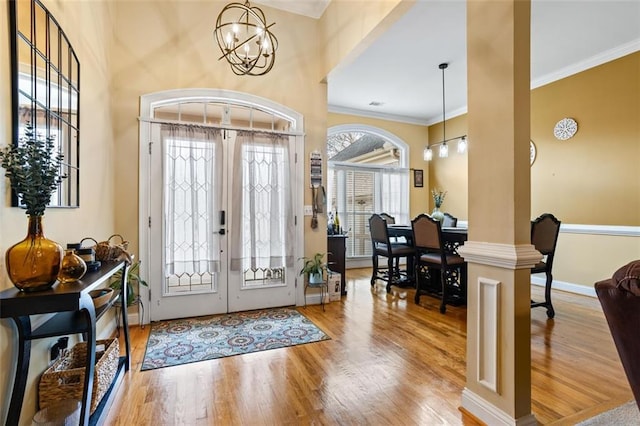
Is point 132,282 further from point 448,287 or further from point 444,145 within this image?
point 444,145

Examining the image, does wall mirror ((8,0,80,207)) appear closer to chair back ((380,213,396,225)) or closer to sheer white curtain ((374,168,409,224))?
chair back ((380,213,396,225))

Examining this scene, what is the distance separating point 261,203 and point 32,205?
2428 mm

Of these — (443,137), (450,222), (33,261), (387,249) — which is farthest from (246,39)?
(443,137)

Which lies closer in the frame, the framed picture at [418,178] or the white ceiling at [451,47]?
the white ceiling at [451,47]

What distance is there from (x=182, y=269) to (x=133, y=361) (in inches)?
43.4

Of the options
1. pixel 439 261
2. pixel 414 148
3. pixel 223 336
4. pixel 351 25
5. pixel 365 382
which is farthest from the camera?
pixel 414 148

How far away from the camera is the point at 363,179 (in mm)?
6793

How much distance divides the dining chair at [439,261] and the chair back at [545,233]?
767mm

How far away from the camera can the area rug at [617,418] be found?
1723 millimetres

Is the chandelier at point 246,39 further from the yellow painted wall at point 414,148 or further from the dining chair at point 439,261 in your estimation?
the yellow painted wall at point 414,148

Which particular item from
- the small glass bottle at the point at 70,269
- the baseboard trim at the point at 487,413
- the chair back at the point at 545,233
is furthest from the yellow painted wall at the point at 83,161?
the chair back at the point at 545,233

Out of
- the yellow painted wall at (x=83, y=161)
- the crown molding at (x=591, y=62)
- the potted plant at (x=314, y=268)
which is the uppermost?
the crown molding at (x=591, y=62)

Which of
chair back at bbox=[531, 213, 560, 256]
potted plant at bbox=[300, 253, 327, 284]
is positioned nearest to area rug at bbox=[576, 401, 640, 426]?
chair back at bbox=[531, 213, 560, 256]

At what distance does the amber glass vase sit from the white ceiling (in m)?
3.21
